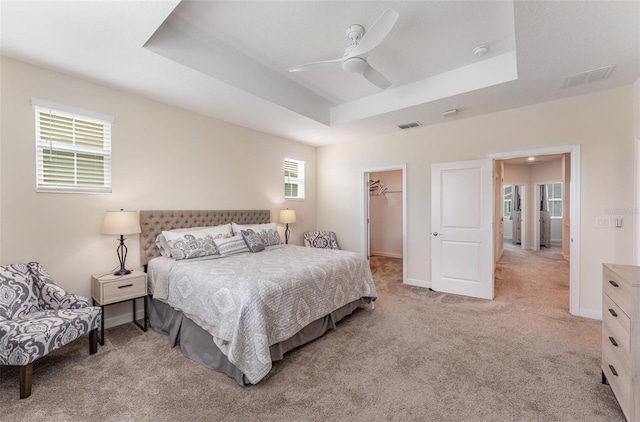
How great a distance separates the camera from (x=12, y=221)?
252 cm

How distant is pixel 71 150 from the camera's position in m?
2.85

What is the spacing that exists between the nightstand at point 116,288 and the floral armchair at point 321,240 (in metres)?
3.04

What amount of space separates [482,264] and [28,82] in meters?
5.76

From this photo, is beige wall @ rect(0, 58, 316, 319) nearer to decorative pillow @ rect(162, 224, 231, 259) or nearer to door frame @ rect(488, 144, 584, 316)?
decorative pillow @ rect(162, 224, 231, 259)

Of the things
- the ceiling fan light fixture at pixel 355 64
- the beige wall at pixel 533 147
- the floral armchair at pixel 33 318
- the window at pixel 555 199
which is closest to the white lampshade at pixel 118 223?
the floral armchair at pixel 33 318

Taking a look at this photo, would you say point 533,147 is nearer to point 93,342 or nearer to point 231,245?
point 231,245

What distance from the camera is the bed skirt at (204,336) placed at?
7.30 ft

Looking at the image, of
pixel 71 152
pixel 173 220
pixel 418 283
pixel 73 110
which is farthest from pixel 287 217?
pixel 73 110

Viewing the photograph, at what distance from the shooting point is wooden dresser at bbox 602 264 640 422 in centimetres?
153

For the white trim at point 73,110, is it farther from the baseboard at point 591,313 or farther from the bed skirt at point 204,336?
the baseboard at point 591,313

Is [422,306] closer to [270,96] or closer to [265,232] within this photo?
[265,232]

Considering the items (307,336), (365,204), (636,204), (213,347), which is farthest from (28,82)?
(636,204)

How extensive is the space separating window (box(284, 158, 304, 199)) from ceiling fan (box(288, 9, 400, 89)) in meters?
2.94

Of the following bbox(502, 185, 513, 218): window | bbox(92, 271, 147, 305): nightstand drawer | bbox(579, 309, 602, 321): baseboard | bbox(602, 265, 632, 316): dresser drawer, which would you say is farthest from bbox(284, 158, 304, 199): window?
bbox(502, 185, 513, 218): window
